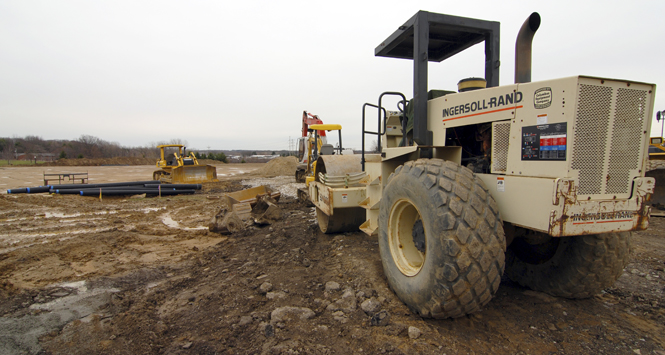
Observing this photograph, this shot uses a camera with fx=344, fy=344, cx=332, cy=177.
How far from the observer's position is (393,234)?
3479mm

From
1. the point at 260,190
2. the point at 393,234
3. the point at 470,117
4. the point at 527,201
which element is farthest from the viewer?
the point at 260,190

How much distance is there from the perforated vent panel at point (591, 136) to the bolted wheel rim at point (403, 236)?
4.48 ft

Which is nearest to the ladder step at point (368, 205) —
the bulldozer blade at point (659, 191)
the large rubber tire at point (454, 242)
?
the large rubber tire at point (454, 242)

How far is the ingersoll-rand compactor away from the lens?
7.92 feet

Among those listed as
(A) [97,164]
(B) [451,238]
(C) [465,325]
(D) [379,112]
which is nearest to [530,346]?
(C) [465,325]

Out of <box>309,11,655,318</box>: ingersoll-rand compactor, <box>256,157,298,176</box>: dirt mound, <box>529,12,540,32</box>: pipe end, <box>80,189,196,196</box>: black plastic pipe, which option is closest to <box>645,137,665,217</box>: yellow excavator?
<box>309,11,655,318</box>: ingersoll-rand compactor

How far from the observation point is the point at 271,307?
340cm

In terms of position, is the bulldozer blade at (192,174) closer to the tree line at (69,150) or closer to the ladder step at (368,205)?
the ladder step at (368,205)

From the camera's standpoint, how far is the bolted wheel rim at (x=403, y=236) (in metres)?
3.34

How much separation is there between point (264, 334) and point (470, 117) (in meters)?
2.64

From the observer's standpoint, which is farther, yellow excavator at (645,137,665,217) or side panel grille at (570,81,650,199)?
yellow excavator at (645,137,665,217)

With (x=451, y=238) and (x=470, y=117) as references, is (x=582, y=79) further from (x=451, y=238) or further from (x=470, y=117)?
(x=451, y=238)

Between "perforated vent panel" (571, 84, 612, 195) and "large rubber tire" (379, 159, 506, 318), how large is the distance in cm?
62

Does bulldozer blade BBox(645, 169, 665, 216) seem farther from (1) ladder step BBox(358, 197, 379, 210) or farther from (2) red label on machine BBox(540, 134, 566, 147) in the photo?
(2) red label on machine BBox(540, 134, 566, 147)
